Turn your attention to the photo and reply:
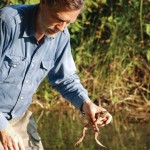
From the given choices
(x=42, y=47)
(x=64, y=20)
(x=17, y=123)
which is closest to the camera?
(x=64, y=20)

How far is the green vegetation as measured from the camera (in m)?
7.26

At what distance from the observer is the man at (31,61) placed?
3.17 m

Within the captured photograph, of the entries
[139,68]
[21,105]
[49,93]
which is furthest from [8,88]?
[139,68]

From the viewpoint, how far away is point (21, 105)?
3646mm

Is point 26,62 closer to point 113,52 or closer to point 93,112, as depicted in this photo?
point 93,112

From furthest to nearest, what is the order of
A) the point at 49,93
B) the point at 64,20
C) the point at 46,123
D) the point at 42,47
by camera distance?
the point at 49,93, the point at 46,123, the point at 42,47, the point at 64,20

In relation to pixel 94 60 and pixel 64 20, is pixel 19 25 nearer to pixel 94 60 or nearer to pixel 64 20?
pixel 64 20

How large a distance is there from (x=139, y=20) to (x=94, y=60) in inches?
28.3

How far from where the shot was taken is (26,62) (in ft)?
11.4

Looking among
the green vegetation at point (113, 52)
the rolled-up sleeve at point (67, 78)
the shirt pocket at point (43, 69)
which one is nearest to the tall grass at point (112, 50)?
the green vegetation at point (113, 52)

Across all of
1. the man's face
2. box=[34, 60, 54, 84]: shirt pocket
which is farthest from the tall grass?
the man's face

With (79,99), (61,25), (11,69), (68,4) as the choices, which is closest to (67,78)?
(79,99)

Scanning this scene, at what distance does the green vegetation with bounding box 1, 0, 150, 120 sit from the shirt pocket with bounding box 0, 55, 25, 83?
3.68 m

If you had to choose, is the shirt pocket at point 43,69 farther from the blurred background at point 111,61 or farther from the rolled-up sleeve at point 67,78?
the blurred background at point 111,61
